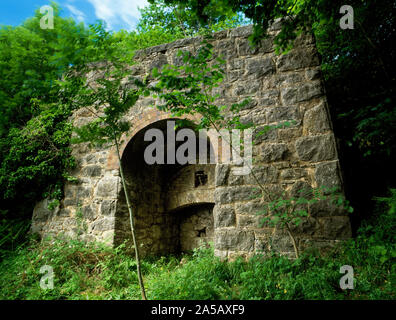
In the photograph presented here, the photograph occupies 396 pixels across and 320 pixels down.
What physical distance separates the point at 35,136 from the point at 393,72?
582cm

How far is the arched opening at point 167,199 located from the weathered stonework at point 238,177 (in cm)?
2

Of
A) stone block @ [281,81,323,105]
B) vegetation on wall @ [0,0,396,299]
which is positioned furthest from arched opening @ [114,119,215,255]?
stone block @ [281,81,323,105]

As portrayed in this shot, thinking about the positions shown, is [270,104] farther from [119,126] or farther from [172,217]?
[172,217]

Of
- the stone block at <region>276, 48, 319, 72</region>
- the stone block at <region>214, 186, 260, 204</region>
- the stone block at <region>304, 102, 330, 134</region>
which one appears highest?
the stone block at <region>276, 48, 319, 72</region>

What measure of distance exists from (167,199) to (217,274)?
260 centimetres

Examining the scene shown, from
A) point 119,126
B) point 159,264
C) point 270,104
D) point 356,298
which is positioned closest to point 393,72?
point 270,104

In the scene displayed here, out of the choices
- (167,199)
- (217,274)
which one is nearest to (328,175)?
(217,274)

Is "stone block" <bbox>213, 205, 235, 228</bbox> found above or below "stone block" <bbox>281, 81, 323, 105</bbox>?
below

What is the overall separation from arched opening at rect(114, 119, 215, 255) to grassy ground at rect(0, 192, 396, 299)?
83cm

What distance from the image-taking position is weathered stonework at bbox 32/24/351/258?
279cm

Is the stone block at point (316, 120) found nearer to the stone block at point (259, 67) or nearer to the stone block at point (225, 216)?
the stone block at point (259, 67)

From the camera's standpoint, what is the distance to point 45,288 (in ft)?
8.94

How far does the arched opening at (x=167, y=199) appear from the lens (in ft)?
13.4

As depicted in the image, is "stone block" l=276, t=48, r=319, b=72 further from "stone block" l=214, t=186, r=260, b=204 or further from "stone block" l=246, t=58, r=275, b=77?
"stone block" l=214, t=186, r=260, b=204
